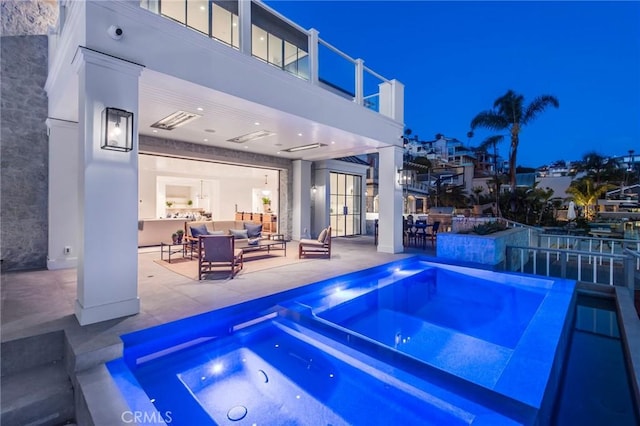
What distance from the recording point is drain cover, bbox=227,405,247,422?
254 cm

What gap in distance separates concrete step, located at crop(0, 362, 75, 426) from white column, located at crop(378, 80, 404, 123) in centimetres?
886

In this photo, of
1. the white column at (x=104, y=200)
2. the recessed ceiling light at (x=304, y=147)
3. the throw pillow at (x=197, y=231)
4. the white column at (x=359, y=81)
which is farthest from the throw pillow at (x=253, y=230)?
the white column at (x=104, y=200)

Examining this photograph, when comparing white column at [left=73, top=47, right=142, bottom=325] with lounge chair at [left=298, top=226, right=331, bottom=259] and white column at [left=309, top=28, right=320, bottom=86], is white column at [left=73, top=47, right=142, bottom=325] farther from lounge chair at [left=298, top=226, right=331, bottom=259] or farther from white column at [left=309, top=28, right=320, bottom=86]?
lounge chair at [left=298, top=226, right=331, bottom=259]

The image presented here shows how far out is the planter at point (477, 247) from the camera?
7.21 m

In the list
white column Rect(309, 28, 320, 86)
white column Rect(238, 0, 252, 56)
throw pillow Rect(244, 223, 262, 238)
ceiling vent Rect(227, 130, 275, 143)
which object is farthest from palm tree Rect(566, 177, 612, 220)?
white column Rect(238, 0, 252, 56)

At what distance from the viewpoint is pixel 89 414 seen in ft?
7.34

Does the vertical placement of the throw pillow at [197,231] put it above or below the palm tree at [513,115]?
below

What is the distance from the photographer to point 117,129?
3.67 metres

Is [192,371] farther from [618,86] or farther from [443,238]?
[618,86]

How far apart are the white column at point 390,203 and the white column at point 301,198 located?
12.2 ft

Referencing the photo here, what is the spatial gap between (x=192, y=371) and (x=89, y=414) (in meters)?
1.06

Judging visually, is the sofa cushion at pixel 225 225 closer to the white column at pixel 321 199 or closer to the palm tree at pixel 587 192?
the white column at pixel 321 199

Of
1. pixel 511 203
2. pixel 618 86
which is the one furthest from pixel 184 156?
pixel 618 86

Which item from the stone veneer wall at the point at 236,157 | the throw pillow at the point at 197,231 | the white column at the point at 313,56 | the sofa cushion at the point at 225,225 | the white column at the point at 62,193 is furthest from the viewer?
the sofa cushion at the point at 225,225
